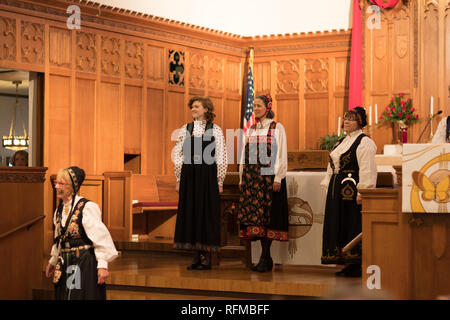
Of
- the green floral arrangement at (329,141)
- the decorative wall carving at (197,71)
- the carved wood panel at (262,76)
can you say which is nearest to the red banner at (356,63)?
the green floral arrangement at (329,141)

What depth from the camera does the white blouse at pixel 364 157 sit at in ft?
17.8

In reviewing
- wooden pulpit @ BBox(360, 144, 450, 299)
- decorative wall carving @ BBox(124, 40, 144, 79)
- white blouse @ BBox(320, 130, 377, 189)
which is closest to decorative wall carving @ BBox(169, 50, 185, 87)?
decorative wall carving @ BBox(124, 40, 144, 79)

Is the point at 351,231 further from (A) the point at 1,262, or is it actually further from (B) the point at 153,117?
(B) the point at 153,117

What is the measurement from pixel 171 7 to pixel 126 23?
107 cm

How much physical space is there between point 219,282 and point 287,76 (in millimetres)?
6340

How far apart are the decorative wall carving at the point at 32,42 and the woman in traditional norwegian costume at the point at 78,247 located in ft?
16.2

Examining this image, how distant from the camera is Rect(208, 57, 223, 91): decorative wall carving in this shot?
36.4 ft

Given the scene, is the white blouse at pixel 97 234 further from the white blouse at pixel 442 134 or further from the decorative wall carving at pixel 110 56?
the decorative wall carving at pixel 110 56

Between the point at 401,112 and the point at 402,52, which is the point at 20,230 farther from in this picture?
the point at 402,52

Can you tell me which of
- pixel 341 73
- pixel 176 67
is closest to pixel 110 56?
pixel 176 67

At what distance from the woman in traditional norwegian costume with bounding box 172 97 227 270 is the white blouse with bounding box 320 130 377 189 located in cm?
105

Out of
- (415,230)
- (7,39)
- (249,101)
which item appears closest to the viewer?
(415,230)

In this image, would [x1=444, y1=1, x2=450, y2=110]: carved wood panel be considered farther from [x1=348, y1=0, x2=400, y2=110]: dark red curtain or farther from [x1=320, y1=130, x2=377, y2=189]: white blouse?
[x1=320, y1=130, x2=377, y2=189]: white blouse

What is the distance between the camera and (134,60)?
1003 centimetres
